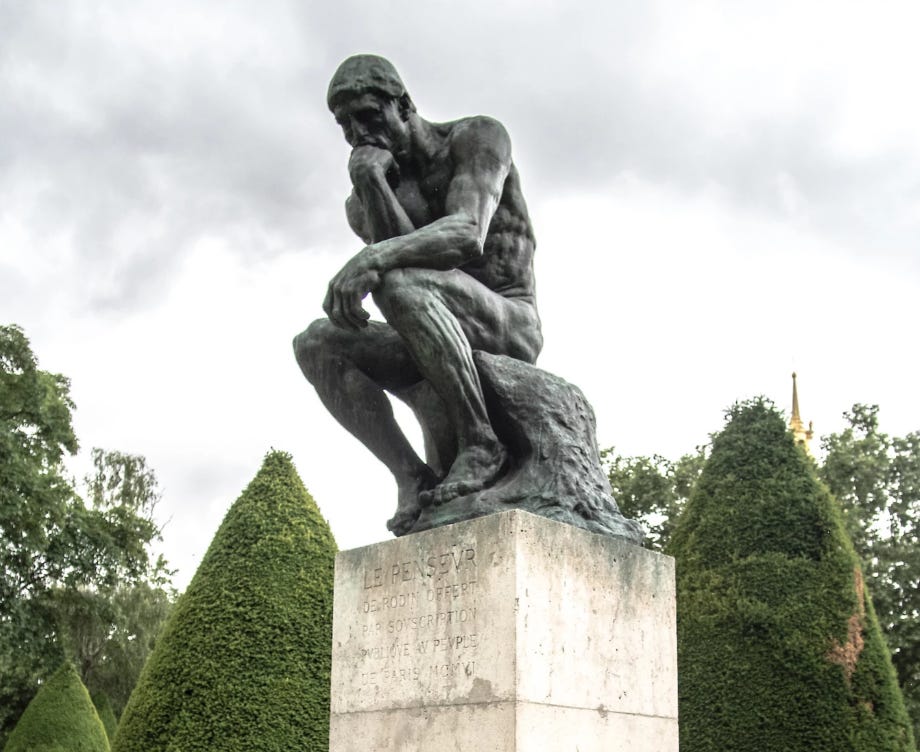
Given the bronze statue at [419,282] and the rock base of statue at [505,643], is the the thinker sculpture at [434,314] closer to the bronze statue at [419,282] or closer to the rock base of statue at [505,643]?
the bronze statue at [419,282]

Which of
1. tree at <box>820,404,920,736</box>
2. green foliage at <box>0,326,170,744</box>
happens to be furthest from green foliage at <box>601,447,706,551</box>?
green foliage at <box>0,326,170,744</box>

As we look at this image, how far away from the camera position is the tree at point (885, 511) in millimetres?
24250

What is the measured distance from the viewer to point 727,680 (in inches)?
557

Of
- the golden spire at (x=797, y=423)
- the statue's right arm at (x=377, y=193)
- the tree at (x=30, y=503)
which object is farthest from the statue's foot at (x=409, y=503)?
the golden spire at (x=797, y=423)

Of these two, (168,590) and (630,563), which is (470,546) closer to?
(630,563)

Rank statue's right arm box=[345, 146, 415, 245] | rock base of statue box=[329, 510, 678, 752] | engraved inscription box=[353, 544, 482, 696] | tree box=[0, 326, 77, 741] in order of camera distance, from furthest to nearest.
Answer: tree box=[0, 326, 77, 741], statue's right arm box=[345, 146, 415, 245], engraved inscription box=[353, 544, 482, 696], rock base of statue box=[329, 510, 678, 752]

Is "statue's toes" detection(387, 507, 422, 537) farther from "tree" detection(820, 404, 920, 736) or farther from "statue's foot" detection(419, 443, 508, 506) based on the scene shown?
"tree" detection(820, 404, 920, 736)

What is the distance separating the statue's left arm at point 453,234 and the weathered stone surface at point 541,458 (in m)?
0.56

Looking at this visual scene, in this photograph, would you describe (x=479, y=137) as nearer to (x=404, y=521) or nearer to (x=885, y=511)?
(x=404, y=521)

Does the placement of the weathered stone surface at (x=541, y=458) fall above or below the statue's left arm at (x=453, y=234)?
below

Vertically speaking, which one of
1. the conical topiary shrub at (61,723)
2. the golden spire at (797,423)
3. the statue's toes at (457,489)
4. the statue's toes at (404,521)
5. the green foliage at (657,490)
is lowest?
the conical topiary shrub at (61,723)

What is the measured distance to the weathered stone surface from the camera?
5543 mm

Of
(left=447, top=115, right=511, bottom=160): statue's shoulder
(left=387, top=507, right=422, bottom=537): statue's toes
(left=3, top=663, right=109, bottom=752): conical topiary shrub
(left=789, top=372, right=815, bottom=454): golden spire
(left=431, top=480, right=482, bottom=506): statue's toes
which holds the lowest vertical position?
(left=3, top=663, right=109, bottom=752): conical topiary shrub

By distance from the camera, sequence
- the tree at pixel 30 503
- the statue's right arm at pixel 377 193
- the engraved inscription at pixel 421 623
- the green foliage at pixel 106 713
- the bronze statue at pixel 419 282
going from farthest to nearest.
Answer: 1. the green foliage at pixel 106 713
2. the tree at pixel 30 503
3. the statue's right arm at pixel 377 193
4. the bronze statue at pixel 419 282
5. the engraved inscription at pixel 421 623
